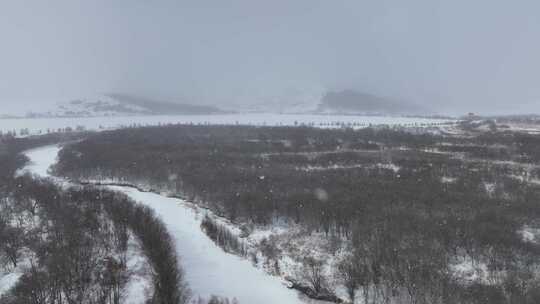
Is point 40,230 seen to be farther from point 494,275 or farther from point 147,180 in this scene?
point 494,275

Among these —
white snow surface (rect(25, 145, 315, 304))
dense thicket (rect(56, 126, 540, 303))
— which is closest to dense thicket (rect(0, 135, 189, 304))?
white snow surface (rect(25, 145, 315, 304))

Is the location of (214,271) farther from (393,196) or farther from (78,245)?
(393,196)

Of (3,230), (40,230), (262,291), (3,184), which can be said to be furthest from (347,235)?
(3,184)

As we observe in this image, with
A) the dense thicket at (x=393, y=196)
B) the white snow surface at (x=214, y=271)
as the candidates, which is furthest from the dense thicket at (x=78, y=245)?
the dense thicket at (x=393, y=196)

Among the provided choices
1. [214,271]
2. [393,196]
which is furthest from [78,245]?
[393,196]

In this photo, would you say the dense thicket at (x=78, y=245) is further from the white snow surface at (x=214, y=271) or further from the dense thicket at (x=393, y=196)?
the dense thicket at (x=393, y=196)

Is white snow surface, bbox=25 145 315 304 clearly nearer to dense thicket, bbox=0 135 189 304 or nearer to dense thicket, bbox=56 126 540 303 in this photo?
dense thicket, bbox=0 135 189 304

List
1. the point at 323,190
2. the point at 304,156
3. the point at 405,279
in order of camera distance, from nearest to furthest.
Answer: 1. the point at 405,279
2. the point at 323,190
3. the point at 304,156
